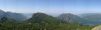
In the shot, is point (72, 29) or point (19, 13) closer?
point (19, 13)

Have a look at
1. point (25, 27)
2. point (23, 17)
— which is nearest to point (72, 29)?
point (25, 27)

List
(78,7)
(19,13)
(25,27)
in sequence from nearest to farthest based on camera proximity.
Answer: (78,7) → (19,13) → (25,27)

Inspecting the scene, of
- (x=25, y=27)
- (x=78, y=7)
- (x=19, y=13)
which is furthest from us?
(x=25, y=27)

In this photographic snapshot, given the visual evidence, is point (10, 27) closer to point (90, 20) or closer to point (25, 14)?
point (25, 14)

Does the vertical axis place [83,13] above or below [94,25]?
above

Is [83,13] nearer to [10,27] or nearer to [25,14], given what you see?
[25,14]

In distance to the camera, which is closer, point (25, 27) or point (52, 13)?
point (52, 13)

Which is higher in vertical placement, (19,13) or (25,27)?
(19,13)

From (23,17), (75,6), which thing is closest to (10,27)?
(23,17)

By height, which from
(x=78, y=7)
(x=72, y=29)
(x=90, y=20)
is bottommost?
(x=72, y=29)
